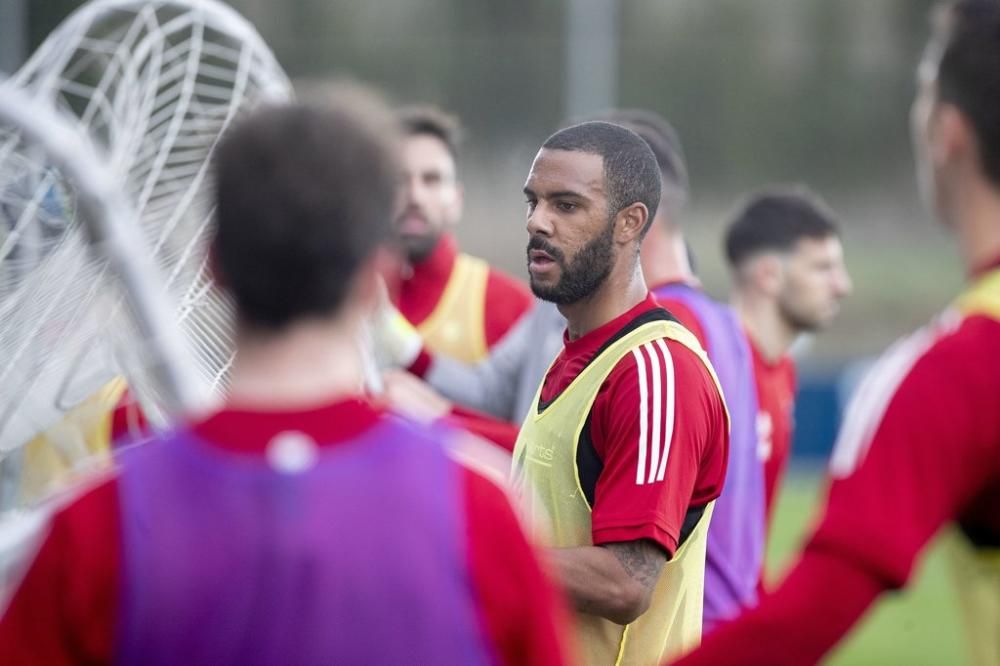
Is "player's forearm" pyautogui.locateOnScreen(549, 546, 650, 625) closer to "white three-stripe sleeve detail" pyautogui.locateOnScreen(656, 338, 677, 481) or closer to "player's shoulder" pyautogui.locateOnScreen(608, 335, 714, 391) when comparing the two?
"white three-stripe sleeve detail" pyautogui.locateOnScreen(656, 338, 677, 481)

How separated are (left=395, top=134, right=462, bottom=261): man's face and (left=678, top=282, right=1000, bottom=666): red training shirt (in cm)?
392

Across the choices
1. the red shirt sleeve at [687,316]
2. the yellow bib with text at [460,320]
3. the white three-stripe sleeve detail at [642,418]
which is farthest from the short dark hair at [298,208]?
the yellow bib with text at [460,320]

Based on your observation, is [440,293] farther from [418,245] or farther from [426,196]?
[426,196]

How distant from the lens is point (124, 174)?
11.7ft

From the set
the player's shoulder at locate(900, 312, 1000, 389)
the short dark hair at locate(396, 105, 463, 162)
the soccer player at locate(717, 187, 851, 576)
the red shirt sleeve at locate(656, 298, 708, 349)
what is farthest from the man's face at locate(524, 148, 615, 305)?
the short dark hair at locate(396, 105, 463, 162)

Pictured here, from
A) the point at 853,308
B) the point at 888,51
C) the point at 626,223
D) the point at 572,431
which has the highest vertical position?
the point at 626,223

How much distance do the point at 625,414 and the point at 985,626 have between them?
103cm

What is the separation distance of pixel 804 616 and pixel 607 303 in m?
1.38

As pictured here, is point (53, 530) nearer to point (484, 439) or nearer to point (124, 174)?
point (124, 174)

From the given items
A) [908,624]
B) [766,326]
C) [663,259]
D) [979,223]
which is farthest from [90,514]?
[908,624]

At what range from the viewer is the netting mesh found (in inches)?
112

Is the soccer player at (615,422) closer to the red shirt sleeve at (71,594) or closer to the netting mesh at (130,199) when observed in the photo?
the netting mesh at (130,199)

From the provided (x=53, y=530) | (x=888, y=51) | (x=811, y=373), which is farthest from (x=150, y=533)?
(x=888, y=51)

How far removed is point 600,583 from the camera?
2.68m
